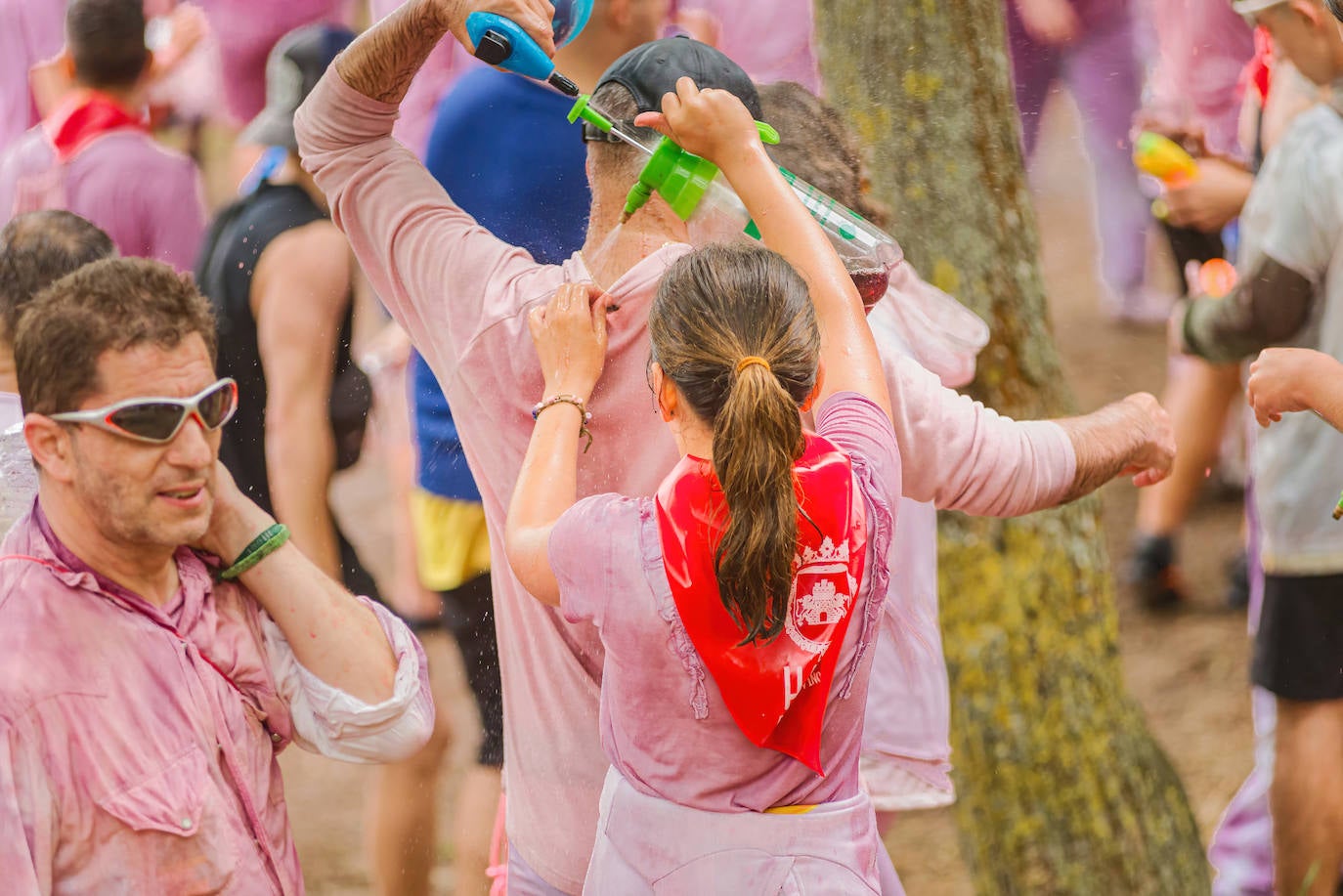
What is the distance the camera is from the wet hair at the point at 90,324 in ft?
6.99

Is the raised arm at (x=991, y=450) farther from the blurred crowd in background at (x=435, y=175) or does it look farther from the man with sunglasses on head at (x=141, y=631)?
the man with sunglasses on head at (x=141, y=631)

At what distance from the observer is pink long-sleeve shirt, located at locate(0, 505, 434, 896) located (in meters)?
2.07

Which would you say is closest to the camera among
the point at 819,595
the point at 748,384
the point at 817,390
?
the point at 748,384

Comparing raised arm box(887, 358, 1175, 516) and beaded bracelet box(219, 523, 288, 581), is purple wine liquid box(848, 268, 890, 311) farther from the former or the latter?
beaded bracelet box(219, 523, 288, 581)

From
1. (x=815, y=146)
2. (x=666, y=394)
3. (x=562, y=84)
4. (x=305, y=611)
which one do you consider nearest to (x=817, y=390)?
(x=666, y=394)

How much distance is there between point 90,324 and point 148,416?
16 centimetres

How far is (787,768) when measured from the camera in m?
1.83

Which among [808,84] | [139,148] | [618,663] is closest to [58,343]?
[139,148]

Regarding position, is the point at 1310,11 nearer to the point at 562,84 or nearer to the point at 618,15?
the point at 618,15

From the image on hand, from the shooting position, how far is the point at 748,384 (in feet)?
5.49

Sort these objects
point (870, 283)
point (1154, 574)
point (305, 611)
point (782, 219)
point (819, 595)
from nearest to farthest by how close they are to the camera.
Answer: point (819, 595)
point (782, 219)
point (305, 611)
point (870, 283)
point (1154, 574)

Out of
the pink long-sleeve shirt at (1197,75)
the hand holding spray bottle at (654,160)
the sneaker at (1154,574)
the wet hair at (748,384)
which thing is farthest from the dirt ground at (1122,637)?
the wet hair at (748,384)

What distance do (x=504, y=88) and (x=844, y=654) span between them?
1.24m

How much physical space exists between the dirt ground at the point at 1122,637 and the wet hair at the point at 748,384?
3.64 ft
